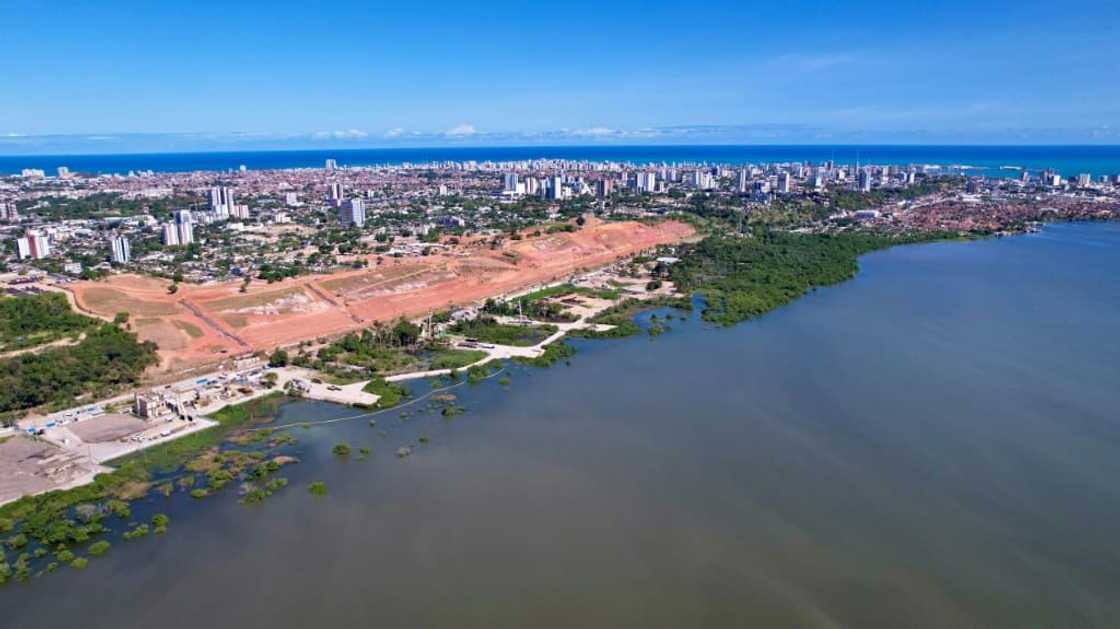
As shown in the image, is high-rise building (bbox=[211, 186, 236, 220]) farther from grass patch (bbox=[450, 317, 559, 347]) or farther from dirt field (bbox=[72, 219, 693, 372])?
grass patch (bbox=[450, 317, 559, 347])

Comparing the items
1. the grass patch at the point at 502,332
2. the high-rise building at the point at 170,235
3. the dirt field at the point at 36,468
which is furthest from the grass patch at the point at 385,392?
the high-rise building at the point at 170,235

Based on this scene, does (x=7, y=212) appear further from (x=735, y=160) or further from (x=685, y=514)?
(x=735, y=160)

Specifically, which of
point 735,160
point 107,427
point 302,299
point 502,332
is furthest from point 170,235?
point 735,160

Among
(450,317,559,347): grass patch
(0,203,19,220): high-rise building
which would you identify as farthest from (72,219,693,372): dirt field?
(0,203,19,220): high-rise building

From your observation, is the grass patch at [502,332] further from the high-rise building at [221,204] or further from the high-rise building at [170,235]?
the high-rise building at [221,204]

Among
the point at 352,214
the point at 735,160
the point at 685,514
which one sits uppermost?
the point at 735,160

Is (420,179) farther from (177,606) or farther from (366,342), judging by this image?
(177,606)
